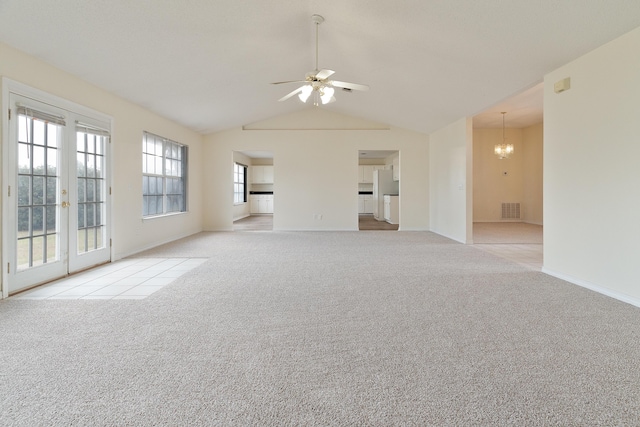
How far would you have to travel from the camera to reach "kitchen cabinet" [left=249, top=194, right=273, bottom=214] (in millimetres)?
13492

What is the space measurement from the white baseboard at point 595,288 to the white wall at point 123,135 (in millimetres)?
5834

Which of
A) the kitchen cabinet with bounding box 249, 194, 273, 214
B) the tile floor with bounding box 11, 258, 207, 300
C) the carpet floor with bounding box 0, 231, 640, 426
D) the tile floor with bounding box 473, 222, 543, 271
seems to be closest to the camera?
the carpet floor with bounding box 0, 231, 640, 426

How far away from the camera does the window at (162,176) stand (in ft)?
19.6

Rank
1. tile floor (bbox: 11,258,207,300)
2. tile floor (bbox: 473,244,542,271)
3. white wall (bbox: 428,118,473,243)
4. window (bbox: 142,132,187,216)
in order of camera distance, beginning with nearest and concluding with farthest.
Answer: tile floor (bbox: 11,258,207,300) → tile floor (bbox: 473,244,542,271) → window (bbox: 142,132,187,216) → white wall (bbox: 428,118,473,243)

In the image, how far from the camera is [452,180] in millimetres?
7020

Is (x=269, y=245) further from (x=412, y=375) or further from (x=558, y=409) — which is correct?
(x=558, y=409)

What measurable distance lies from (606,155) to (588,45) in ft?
3.53

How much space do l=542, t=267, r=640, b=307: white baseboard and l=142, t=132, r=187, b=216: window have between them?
6.23 m

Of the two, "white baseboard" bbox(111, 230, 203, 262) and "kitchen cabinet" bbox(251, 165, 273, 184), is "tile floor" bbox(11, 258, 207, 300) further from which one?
"kitchen cabinet" bbox(251, 165, 273, 184)

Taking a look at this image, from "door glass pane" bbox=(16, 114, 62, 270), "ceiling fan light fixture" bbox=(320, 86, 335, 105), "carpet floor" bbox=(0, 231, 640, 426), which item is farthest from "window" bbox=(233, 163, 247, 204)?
"carpet floor" bbox=(0, 231, 640, 426)

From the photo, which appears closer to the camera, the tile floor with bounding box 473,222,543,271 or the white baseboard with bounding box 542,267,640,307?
the white baseboard with bounding box 542,267,640,307

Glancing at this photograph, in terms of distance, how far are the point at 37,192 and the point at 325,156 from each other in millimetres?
5886

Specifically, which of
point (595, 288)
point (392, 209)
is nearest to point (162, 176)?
point (392, 209)

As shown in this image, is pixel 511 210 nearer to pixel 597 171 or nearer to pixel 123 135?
pixel 597 171
